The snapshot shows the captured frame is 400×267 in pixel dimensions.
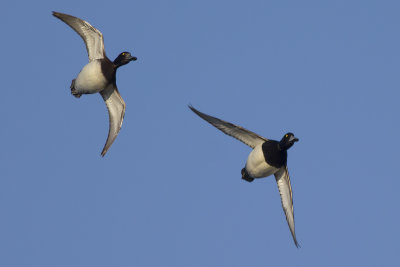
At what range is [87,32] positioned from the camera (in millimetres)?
28078

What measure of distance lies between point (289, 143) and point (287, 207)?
276 cm

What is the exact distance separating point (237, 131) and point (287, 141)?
5.71 ft

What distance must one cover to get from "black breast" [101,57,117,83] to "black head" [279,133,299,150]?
260 inches

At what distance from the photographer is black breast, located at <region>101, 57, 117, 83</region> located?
2739 cm

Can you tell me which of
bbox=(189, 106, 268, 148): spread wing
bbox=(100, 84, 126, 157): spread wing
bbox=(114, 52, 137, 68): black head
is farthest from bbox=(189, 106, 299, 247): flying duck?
bbox=(100, 84, 126, 157): spread wing

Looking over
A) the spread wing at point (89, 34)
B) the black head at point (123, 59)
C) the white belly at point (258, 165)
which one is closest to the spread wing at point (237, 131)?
the white belly at point (258, 165)

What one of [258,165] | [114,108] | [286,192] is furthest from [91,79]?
→ [286,192]

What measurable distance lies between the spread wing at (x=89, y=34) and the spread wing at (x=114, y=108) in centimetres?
136

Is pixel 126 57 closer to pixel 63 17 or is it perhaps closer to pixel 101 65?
pixel 101 65

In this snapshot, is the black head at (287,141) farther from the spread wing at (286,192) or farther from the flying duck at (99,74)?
the flying duck at (99,74)

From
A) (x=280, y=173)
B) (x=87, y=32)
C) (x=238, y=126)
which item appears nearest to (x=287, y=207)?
(x=280, y=173)

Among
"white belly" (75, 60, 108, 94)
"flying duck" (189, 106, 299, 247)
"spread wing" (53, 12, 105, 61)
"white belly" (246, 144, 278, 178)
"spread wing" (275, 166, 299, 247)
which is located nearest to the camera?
"flying duck" (189, 106, 299, 247)

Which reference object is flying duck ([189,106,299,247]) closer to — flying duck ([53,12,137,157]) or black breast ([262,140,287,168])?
black breast ([262,140,287,168])

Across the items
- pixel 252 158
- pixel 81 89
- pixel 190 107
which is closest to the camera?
pixel 190 107
